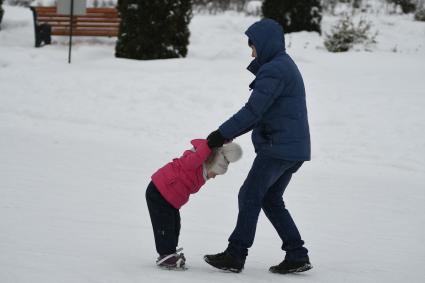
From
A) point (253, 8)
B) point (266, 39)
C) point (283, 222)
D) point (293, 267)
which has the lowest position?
point (253, 8)

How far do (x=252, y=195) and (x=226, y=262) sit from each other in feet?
1.56

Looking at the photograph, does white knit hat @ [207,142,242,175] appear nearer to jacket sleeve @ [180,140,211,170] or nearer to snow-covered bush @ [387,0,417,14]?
jacket sleeve @ [180,140,211,170]

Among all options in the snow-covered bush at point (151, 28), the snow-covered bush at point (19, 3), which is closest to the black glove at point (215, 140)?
the snow-covered bush at point (151, 28)

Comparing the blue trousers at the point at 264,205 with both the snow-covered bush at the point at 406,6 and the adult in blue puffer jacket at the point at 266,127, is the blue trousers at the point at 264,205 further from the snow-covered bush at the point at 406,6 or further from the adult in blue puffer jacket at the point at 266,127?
the snow-covered bush at the point at 406,6

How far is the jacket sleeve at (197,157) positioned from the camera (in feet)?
12.7

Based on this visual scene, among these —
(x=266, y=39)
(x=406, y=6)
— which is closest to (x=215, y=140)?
(x=266, y=39)

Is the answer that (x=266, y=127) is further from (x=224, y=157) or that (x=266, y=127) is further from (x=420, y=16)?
(x=420, y=16)

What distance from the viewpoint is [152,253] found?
4.62 metres

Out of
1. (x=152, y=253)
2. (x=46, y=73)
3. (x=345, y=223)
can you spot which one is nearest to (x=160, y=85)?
(x=46, y=73)

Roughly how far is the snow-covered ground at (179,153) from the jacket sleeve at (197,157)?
679 mm

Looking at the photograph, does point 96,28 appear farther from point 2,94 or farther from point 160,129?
point 160,129

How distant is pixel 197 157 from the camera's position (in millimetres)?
3883

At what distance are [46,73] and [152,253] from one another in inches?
313

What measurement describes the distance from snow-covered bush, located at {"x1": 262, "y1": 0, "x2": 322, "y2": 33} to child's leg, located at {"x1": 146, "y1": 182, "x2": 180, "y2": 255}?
503 inches
